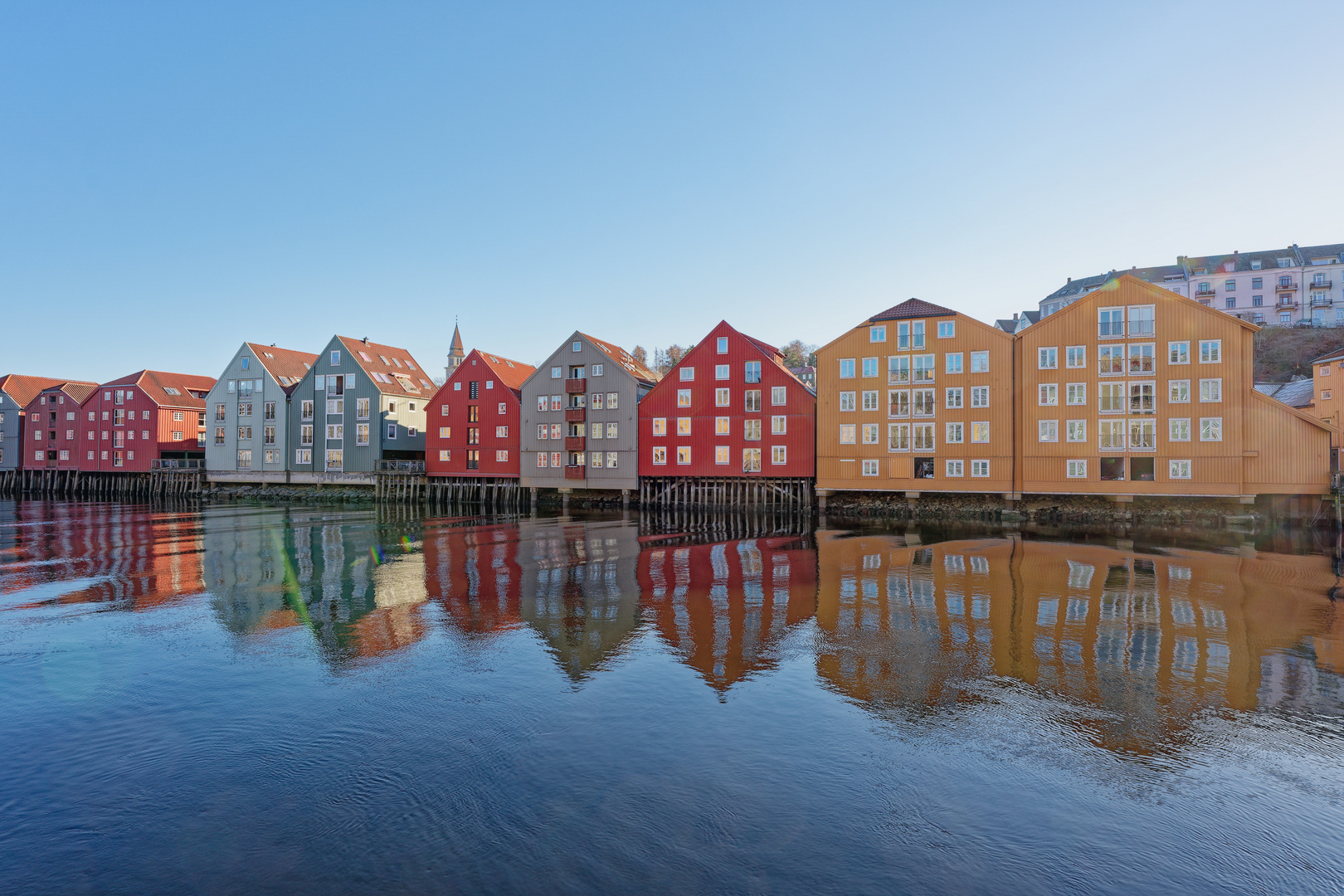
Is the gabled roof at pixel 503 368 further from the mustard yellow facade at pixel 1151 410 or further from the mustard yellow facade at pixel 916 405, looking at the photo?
the mustard yellow facade at pixel 1151 410

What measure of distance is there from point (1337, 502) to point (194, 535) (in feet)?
202

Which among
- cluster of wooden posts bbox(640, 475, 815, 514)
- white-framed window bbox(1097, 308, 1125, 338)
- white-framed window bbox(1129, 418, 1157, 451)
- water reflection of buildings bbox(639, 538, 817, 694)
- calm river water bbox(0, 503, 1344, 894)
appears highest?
white-framed window bbox(1097, 308, 1125, 338)

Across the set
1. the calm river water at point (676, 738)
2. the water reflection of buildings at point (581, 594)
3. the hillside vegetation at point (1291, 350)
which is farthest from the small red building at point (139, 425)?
the hillside vegetation at point (1291, 350)

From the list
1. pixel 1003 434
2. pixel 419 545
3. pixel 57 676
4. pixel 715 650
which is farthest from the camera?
pixel 1003 434

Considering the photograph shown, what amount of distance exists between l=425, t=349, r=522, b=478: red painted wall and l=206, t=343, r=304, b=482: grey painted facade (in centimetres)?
1849

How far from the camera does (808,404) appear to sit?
49594 millimetres

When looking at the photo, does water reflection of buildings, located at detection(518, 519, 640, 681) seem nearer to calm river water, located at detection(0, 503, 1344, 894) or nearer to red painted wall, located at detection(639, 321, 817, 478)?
calm river water, located at detection(0, 503, 1344, 894)

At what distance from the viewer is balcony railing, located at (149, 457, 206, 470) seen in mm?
73312

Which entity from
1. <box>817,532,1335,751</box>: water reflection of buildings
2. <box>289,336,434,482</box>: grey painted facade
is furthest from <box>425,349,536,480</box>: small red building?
<box>817,532,1335,751</box>: water reflection of buildings

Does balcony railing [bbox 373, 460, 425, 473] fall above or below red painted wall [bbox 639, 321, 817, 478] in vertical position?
below

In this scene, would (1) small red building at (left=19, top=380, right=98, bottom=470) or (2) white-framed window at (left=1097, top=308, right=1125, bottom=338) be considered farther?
(1) small red building at (left=19, top=380, right=98, bottom=470)

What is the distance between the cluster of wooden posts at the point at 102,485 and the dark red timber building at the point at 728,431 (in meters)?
50.4

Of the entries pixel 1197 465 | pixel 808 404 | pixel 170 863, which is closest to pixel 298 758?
pixel 170 863

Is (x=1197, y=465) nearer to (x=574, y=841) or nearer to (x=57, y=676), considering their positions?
(x=574, y=841)
